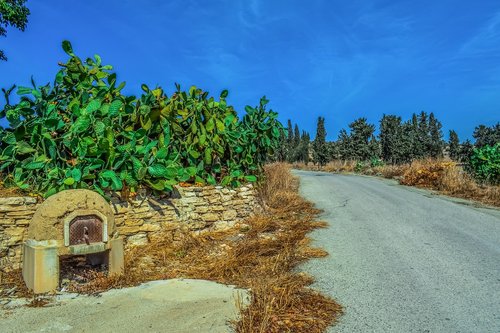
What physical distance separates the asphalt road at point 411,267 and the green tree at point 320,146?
42.5 meters

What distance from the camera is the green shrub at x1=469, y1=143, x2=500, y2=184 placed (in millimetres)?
13078

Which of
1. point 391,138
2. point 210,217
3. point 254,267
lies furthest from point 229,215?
point 391,138

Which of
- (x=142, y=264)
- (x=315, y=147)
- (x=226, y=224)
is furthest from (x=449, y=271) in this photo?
(x=315, y=147)

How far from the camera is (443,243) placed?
6.11 m

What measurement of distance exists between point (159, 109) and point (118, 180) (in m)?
1.60

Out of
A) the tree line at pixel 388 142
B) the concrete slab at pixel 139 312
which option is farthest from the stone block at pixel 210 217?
the tree line at pixel 388 142

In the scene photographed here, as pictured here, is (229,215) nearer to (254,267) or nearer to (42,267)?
(254,267)

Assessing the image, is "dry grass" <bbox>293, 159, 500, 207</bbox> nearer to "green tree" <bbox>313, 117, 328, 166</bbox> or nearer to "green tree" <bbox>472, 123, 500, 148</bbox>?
"green tree" <bbox>472, 123, 500, 148</bbox>

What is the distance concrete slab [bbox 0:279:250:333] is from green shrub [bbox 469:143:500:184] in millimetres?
12560

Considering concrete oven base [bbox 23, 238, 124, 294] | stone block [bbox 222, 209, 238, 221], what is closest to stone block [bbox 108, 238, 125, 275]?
concrete oven base [bbox 23, 238, 124, 294]

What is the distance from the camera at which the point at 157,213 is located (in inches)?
234

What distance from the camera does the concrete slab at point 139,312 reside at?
335 cm

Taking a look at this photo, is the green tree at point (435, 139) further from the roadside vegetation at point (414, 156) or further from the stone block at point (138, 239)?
the stone block at point (138, 239)

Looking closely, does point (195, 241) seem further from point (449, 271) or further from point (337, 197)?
point (337, 197)
